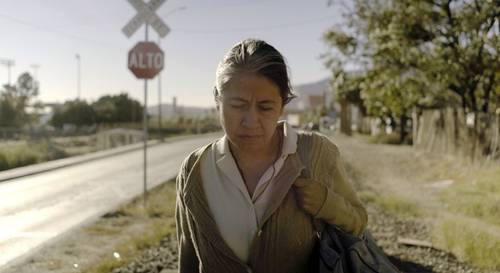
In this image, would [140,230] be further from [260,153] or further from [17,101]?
[17,101]

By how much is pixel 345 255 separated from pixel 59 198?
36.5ft

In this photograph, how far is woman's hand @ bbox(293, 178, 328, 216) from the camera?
189 cm

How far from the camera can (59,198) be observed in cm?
1211

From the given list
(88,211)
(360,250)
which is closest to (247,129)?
(360,250)

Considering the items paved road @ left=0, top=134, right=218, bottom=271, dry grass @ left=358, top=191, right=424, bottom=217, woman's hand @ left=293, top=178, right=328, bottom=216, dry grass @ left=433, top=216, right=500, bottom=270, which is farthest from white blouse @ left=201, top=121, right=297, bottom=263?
dry grass @ left=358, top=191, right=424, bottom=217

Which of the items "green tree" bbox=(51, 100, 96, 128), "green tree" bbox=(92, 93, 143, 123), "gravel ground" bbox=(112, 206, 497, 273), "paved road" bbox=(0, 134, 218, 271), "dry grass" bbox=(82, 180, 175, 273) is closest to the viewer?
"gravel ground" bbox=(112, 206, 497, 273)

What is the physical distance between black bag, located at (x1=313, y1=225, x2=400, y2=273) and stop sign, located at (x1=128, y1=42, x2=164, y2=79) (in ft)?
25.9

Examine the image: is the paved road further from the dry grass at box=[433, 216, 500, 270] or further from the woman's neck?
the woman's neck

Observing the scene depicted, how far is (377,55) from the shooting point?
17.3 metres

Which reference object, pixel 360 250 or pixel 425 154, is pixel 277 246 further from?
pixel 425 154

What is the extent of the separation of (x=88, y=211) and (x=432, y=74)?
10.6 meters

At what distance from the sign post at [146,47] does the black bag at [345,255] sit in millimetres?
7721

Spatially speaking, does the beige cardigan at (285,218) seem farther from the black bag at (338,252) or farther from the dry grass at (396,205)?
the dry grass at (396,205)

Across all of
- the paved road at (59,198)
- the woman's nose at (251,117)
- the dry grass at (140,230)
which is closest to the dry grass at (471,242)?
the dry grass at (140,230)
